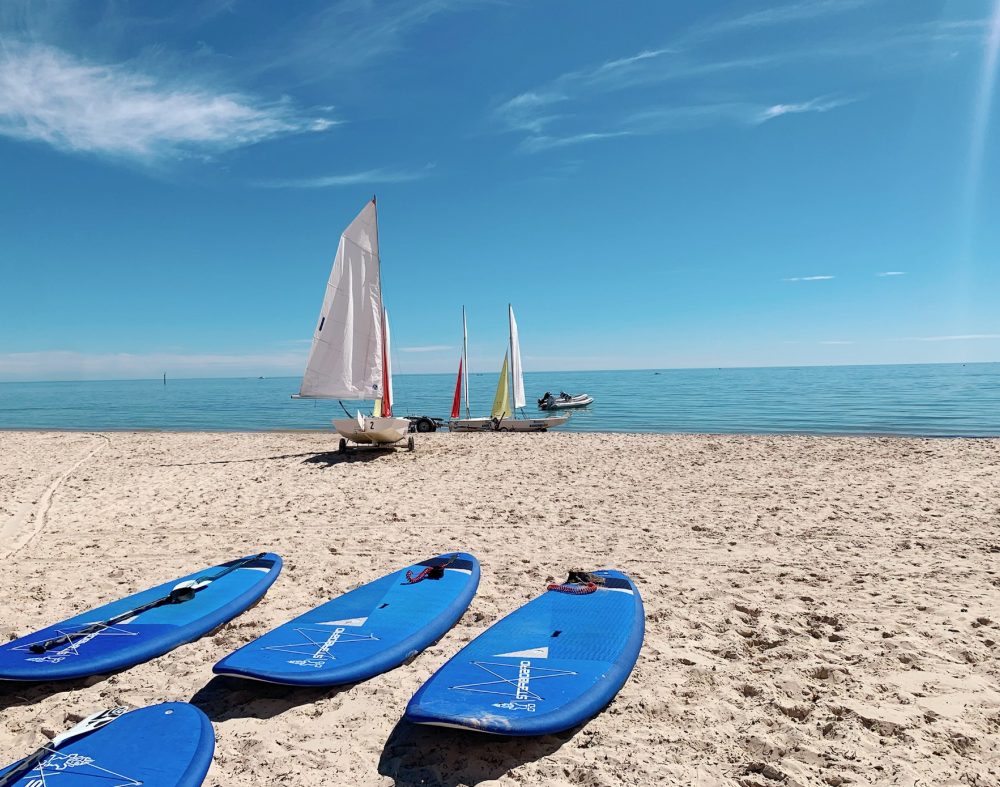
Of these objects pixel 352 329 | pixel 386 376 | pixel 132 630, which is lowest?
pixel 132 630

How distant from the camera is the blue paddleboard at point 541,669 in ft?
10.8

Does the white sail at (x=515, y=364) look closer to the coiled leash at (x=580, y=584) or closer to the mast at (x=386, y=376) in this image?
the mast at (x=386, y=376)

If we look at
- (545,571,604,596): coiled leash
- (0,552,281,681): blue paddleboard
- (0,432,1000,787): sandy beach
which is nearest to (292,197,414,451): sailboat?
(0,432,1000,787): sandy beach

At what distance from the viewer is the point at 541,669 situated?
3883 mm

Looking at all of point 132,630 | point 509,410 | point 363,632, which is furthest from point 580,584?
point 509,410

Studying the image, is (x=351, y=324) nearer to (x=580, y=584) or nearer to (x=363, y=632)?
(x=580, y=584)

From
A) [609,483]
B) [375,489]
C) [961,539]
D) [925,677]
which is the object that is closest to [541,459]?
[609,483]

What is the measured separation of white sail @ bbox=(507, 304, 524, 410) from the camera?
85.7 feet

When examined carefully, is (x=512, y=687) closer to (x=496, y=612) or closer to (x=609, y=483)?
(x=496, y=612)

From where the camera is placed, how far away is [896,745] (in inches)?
130

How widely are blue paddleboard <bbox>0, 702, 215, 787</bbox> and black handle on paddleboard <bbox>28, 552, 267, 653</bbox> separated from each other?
58.7 inches

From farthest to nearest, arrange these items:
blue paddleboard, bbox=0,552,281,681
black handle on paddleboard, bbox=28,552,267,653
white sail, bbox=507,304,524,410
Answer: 1. white sail, bbox=507,304,524,410
2. black handle on paddleboard, bbox=28,552,267,653
3. blue paddleboard, bbox=0,552,281,681

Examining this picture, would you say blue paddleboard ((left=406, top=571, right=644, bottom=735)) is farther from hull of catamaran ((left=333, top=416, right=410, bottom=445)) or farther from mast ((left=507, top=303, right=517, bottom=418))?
mast ((left=507, top=303, right=517, bottom=418))

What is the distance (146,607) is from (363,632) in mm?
2148
